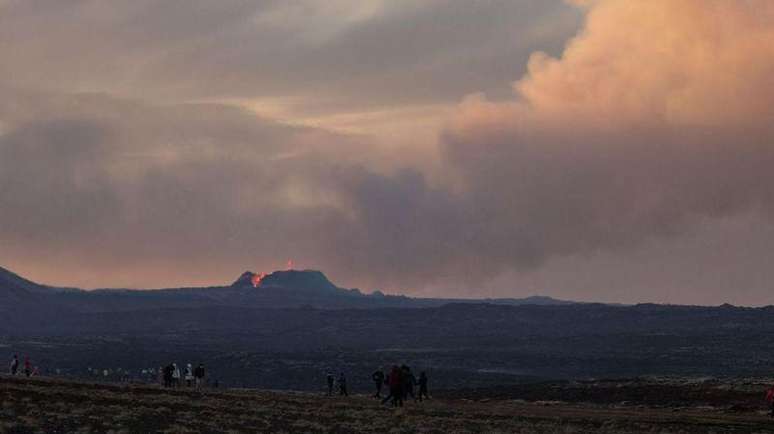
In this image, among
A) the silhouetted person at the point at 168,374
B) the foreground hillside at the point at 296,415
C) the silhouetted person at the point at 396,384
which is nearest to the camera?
the foreground hillside at the point at 296,415

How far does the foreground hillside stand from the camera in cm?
4228

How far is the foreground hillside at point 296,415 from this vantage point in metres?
42.3

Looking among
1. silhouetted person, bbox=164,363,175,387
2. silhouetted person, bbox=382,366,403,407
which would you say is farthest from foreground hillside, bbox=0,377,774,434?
silhouetted person, bbox=164,363,175,387

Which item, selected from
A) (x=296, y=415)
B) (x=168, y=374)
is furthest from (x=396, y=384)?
(x=168, y=374)

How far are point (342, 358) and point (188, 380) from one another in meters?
88.9

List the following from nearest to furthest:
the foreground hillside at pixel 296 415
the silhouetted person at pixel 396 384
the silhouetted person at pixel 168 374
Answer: the foreground hillside at pixel 296 415, the silhouetted person at pixel 396 384, the silhouetted person at pixel 168 374

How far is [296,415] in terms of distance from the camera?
50656 millimetres

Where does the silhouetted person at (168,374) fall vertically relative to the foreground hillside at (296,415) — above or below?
above

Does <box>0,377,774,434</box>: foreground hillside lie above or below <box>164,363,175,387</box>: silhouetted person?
below

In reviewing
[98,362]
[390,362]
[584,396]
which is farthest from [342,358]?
[584,396]

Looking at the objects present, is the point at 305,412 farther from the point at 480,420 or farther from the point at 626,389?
the point at 626,389

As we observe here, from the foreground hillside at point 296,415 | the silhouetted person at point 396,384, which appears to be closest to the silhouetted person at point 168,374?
the foreground hillside at point 296,415

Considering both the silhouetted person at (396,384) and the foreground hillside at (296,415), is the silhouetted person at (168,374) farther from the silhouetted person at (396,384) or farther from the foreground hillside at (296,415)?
the silhouetted person at (396,384)

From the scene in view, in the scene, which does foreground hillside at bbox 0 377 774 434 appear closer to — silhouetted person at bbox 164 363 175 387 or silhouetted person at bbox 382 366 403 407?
silhouetted person at bbox 382 366 403 407
